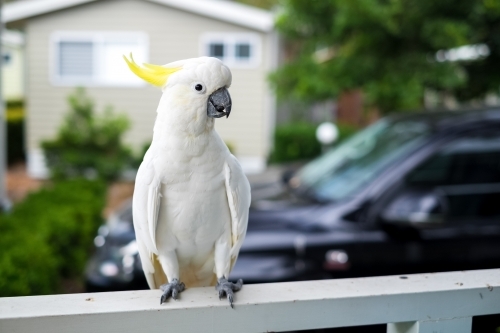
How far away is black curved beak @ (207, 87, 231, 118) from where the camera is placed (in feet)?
4.45

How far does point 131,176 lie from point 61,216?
680cm

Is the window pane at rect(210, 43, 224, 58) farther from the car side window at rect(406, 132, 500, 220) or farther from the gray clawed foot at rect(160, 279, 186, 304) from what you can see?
the gray clawed foot at rect(160, 279, 186, 304)

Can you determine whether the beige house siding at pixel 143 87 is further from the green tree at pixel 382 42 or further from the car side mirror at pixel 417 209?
the car side mirror at pixel 417 209

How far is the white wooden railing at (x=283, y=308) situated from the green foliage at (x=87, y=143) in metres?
10.2

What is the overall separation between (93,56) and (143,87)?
1393 mm

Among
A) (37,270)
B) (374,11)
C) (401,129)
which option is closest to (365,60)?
(374,11)

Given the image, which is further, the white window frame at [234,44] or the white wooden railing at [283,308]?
the white window frame at [234,44]

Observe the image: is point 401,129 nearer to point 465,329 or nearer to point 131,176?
point 465,329

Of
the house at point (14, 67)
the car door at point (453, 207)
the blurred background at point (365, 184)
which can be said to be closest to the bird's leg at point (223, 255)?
the blurred background at point (365, 184)

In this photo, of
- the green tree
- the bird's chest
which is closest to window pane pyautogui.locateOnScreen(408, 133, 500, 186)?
the green tree

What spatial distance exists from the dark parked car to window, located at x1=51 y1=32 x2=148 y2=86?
31.8ft

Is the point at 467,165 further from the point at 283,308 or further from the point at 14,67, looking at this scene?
the point at 14,67

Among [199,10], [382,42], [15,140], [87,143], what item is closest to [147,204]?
[382,42]

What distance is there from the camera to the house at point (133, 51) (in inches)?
471
